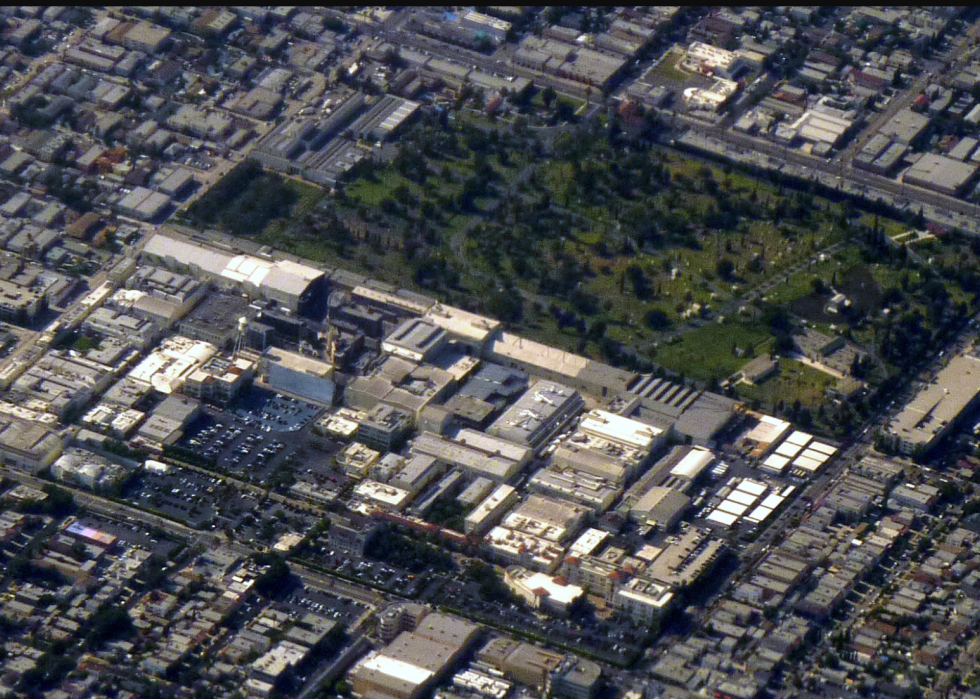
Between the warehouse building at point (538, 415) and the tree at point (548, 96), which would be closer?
the warehouse building at point (538, 415)

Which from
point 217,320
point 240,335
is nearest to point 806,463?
point 240,335

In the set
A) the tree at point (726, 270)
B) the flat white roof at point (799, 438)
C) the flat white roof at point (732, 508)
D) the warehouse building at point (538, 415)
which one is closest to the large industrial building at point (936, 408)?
the flat white roof at point (799, 438)

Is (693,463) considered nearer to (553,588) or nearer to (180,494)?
(553,588)

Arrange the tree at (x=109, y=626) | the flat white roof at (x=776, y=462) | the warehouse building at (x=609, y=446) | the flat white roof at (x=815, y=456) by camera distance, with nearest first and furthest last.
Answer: the tree at (x=109, y=626) → the warehouse building at (x=609, y=446) → the flat white roof at (x=776, y=462) → the flat white roof at (x=815, y=456)

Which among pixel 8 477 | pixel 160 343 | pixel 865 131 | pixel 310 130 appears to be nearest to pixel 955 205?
pixel 865 131

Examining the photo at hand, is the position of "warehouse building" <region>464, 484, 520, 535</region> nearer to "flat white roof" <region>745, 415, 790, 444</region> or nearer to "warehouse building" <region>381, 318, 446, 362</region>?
"warehouse building" <region>381, 318, 446, 362</region>

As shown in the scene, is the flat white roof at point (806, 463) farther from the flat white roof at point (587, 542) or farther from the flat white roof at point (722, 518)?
the flat white roof at point (587, 542)

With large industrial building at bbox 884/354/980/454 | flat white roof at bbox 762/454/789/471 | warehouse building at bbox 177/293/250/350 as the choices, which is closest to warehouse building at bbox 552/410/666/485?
flat white roof at bbox 762/454/789/471
